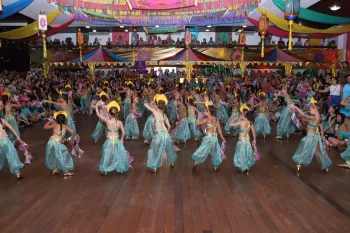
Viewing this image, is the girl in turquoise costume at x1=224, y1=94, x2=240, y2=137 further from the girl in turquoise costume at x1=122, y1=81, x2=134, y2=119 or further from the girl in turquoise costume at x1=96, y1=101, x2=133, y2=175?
the girl in turquoise costume at x1=96, y1=101, x2=133, y2=175

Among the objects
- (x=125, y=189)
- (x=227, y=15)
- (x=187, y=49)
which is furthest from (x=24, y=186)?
(x=187, y=49)

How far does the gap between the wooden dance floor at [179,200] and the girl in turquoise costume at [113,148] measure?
0.21m

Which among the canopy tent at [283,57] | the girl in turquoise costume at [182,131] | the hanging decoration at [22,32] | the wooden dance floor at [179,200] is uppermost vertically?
the hanging decoration at [22,32]

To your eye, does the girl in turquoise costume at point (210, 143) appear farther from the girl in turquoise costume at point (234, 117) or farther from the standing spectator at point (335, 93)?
the standing spectator at point (335, 93)

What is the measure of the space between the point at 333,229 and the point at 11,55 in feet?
57.9

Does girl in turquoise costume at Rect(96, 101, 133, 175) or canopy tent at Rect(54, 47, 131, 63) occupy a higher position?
canopy tent at Rect(54, 47, 131, 63)

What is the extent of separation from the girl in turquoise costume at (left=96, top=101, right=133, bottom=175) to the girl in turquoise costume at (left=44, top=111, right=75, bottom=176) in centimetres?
63

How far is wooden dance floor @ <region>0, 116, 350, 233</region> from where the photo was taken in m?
4.20

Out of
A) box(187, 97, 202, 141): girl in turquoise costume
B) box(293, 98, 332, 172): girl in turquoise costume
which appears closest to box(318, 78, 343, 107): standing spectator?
box(293, 98, 332, 172): girl in turquoise costume

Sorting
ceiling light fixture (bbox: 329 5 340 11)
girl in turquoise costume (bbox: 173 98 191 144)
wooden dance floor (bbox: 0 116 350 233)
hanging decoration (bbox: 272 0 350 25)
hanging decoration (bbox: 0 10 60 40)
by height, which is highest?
ceiling light fixture (bbox: 329 5 340 11)

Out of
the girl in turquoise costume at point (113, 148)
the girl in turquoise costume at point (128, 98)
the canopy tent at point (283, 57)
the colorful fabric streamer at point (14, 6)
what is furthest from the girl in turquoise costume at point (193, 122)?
the canopy tent at point (283, 57)

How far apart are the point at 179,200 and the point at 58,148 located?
250 cm

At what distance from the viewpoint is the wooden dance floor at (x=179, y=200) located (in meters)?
4.20

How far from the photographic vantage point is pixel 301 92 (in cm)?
1234
